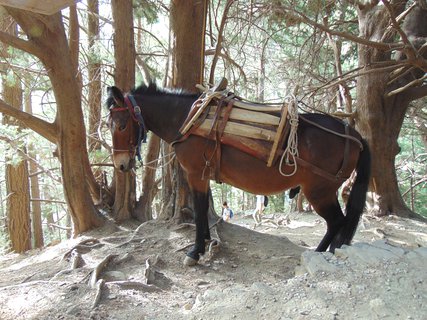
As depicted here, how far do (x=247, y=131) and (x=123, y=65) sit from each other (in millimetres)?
3086

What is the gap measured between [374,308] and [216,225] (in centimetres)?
254

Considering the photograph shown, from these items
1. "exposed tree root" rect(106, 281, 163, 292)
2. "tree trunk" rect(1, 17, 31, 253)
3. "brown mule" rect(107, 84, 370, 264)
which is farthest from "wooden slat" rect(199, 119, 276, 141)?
"tree trunk" rect(1, 17, 31, 253)

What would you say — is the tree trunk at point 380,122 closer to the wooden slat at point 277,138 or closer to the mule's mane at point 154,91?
the wooden slat at point 277,138

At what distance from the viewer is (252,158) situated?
342 cm

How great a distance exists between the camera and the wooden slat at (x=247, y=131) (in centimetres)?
333

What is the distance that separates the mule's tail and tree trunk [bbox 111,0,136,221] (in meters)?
3.29

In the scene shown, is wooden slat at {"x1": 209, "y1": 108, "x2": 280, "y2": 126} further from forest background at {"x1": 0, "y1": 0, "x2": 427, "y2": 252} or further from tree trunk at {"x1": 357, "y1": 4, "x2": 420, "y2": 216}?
tree trunk at {"x1": 357, "y1": 4, "x2": 420, "y2": 216}

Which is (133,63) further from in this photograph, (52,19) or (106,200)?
(106,200)

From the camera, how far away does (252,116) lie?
340cm

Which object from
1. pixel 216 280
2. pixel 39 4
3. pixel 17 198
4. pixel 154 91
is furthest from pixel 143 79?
pixel 17 198

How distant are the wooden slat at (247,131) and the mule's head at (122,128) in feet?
2.69

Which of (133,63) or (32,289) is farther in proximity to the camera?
(133,63)

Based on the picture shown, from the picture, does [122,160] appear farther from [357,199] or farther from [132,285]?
[357,199]

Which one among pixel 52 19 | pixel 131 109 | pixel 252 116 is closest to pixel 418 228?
pixel 252 116
